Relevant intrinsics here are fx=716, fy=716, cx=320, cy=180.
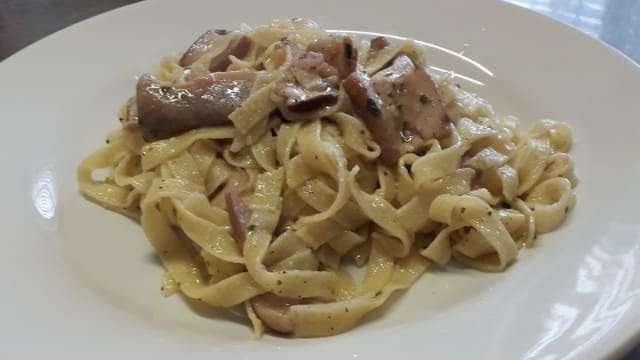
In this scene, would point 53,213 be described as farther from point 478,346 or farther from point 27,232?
point 478,346

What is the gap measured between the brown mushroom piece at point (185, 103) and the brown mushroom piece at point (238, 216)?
15.5 inches

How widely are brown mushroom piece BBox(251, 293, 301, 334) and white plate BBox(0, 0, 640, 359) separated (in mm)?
56

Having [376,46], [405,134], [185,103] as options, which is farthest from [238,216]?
[376,46]

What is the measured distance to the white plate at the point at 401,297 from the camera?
2188 mm

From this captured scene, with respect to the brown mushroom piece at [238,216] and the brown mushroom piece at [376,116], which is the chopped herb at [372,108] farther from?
the brown mushroom piece at [238,216]

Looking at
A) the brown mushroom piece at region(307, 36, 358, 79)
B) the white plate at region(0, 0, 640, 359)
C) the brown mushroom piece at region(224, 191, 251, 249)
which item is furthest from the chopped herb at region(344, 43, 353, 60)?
the white plate at region(0, 0, 640, 359)

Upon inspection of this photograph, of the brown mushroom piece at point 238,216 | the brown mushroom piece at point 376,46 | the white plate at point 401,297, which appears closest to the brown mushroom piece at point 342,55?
the brown mushroom piece at point 376,46

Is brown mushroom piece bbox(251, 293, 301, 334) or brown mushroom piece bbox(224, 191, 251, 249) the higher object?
brown mushroom piece bbox(224, 191, 251, 249)

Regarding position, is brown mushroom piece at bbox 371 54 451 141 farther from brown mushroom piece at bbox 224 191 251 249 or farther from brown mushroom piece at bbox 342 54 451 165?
brown mushroom piece at bbox 224 191 251 249

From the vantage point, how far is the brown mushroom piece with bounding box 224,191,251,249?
8.83ft

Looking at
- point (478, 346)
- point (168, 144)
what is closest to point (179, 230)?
point (168, 144)

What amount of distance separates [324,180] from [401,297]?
1.86 feet

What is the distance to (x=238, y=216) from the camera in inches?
107

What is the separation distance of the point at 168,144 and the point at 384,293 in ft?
3.67
